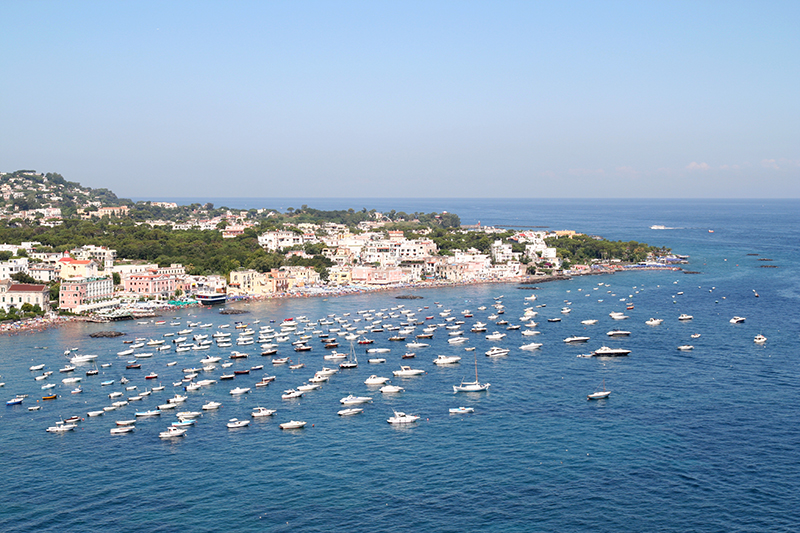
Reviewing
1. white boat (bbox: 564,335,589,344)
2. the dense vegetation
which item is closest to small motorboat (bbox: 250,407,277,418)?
white boat (bbox: 564,335,589,344)

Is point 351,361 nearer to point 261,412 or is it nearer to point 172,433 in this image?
point 261,412

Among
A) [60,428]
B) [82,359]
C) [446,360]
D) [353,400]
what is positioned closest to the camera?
[60,428]

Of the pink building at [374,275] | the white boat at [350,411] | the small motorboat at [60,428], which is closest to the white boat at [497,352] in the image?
the white boat at [350,411]

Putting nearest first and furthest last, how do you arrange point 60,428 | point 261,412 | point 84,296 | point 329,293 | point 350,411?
point 60,428 < point 261,412 < point 350,411 < point 84,296 < point 329,293

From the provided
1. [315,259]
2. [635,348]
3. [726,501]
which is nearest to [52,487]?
[726,501]

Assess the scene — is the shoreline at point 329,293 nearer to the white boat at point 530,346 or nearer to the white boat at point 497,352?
the white boat at point 530,346

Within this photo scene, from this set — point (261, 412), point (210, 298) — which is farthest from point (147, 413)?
point (210, 298)
